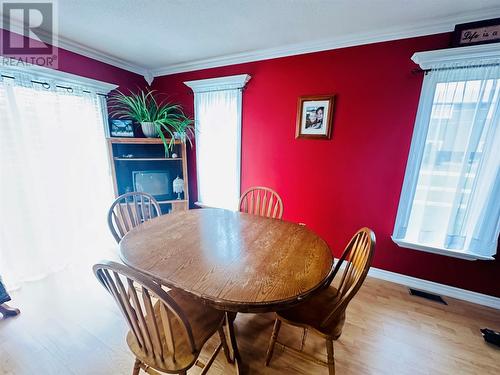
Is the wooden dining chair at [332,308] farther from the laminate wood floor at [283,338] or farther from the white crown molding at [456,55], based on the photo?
the white crown molding at [456,55]

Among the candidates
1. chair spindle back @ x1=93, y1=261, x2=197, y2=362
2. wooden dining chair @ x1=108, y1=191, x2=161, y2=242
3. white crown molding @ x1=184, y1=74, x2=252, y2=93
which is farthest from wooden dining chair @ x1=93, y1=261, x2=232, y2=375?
white crown molding @ x1=184, y1=74, x2=252, y2=93

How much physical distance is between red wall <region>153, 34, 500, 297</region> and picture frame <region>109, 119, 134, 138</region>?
120cm

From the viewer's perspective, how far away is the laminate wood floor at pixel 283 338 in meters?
1.30

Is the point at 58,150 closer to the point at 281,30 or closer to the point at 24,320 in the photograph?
the point at 24,320

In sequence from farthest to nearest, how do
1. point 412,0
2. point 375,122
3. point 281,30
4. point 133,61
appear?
point 133,61 < point 375,122 < point 281,30 < point 412,0

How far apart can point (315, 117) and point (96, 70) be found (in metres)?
2.59

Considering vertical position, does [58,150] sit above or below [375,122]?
below

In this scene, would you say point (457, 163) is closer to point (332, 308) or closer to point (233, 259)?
point (332, 308)

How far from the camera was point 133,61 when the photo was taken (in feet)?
8.77

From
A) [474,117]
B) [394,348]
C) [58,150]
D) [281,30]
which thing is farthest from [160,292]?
[474,117]

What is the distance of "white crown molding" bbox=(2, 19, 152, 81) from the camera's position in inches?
70.9

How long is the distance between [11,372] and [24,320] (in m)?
0.48

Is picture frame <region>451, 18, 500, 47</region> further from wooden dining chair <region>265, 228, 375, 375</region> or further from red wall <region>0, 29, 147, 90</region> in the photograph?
red wall <region>0, 29, 147, 90</region>

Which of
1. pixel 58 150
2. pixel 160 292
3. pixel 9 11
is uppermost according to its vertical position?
pixel 9 11
